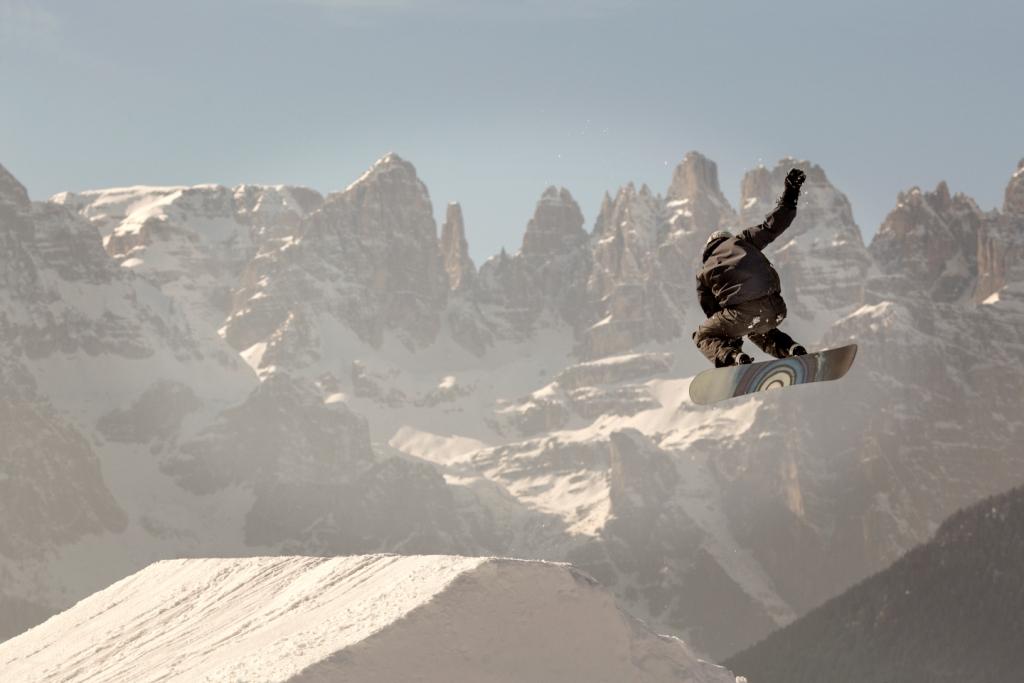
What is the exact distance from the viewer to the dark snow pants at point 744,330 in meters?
27.2

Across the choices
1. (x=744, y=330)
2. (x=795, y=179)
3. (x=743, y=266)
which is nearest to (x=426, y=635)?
(x=744, y=330)

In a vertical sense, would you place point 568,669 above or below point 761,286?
below

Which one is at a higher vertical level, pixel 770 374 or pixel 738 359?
pixel 738 359

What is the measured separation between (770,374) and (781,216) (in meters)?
2.90

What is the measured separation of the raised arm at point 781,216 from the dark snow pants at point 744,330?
98 cm

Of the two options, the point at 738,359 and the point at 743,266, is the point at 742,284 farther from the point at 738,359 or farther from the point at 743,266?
the point at 738,359

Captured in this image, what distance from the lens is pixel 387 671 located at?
45.5m

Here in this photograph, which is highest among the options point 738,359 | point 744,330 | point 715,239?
point 715,239

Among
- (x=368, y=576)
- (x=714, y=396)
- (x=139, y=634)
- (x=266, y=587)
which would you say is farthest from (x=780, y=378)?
(x=139, y=634)

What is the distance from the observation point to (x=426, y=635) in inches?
1829

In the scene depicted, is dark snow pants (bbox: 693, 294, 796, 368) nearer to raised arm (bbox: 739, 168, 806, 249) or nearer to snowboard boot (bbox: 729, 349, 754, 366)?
snowboard boot (bbox: 729, 349, 754, 366)

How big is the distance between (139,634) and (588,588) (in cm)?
1904

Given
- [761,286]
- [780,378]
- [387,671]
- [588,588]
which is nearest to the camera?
[761,286]

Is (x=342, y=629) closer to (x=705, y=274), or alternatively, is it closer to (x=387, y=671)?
(x=387, y=671)
